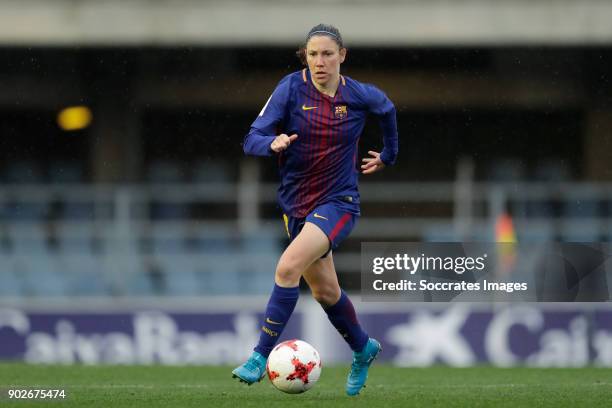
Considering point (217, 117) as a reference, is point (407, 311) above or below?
below

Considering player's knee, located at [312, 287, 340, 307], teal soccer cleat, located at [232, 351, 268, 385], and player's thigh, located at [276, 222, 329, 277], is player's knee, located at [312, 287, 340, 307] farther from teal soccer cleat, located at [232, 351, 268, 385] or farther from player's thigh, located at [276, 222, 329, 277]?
teal soccer cleat, located at [232, 351, 268, 385]

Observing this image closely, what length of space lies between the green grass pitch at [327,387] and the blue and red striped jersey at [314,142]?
1.06 metres

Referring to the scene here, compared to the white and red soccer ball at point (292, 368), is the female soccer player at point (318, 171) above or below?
above

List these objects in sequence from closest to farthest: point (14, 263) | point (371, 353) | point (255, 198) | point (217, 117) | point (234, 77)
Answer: point (371, 353)
point (14, 263)
point (255, 198)
point (234, 77)
point (217, 117)

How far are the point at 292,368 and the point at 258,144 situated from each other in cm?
116

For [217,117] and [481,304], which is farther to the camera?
[217,117]

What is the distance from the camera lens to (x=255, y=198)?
51.8 ft

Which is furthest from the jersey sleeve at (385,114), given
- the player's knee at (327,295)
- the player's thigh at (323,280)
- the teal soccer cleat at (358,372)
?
the teal soccer cleat at (358,372)

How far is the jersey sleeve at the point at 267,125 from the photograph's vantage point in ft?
21.4

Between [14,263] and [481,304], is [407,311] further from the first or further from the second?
[14,263]

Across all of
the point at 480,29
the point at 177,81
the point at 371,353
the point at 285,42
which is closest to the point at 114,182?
the point at 177,81

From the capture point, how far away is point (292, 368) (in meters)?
6.73

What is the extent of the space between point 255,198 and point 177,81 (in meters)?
2.30

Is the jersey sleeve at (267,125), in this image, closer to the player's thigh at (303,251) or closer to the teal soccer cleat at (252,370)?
the player's thigh at (303,251)
